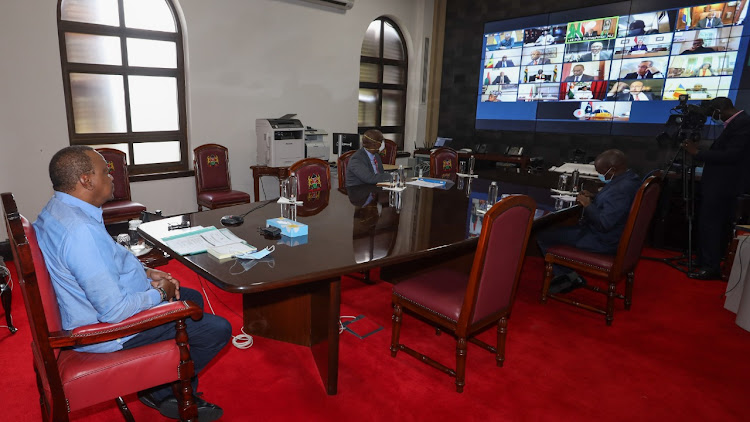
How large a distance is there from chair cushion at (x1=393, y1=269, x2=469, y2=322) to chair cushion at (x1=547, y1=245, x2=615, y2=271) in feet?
3.28

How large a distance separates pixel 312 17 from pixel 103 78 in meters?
2.50

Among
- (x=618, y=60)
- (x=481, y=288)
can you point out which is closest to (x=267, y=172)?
(x=481, y=288)

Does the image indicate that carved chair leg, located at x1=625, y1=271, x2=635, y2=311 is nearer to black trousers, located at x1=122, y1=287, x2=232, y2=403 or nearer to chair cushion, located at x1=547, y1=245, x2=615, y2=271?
chair cushion, located at x1=547, y1=245, x2=615, y2=271

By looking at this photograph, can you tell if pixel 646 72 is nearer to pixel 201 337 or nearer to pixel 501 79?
pixel 501 79

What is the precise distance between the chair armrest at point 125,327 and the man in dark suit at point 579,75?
208 inches

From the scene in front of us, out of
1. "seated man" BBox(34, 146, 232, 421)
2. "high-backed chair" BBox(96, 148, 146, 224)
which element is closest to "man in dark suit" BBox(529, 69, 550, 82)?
"high-backed chair" BBox(96, 148, 146, 224)

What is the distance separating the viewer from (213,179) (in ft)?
14.8

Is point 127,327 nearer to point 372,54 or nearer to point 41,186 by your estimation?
point 41,186

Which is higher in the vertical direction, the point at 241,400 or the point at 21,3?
the point at 21,3

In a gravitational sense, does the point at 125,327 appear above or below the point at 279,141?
below

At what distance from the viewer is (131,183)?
4.38m

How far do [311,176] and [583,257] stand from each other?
2.06 m

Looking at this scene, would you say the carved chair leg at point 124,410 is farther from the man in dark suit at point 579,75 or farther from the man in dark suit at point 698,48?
the man in dark suit at point 698,48

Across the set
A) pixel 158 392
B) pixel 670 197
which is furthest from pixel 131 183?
pixel 670 197
